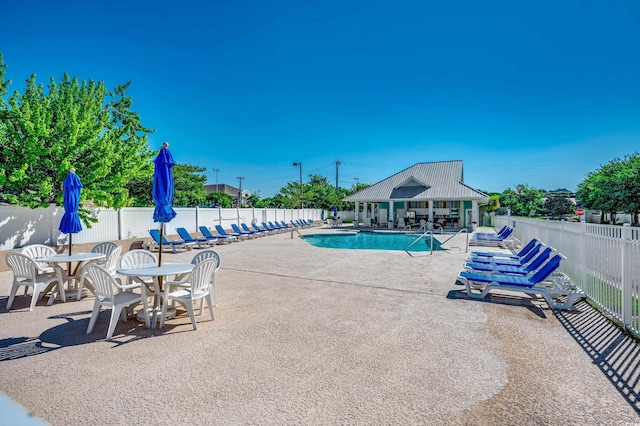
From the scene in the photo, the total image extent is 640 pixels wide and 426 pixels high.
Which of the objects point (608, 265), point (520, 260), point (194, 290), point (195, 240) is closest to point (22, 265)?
point (194, 290)

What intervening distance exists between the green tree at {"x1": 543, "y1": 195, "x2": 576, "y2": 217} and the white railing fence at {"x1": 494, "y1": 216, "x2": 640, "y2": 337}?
63.4 meters

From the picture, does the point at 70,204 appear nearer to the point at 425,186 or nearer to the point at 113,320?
the point at 113,320

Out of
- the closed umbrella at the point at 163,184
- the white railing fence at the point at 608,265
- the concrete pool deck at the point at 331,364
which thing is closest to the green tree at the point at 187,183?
the concrete pool deck at the point at 331,364

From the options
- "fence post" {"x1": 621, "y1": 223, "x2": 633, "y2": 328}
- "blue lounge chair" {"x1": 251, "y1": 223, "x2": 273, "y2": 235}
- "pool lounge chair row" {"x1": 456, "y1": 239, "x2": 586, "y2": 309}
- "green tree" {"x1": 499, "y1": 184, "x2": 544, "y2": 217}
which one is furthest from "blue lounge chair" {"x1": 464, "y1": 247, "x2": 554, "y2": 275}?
"green tree" {"x1": 499, "y1": 184, "x2": 544, "y2": 217}

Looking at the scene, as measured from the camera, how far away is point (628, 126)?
78.0 ft

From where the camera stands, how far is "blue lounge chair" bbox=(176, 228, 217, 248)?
14.9 m

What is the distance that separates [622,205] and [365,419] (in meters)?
24.8

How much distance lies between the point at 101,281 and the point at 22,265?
2.64 m

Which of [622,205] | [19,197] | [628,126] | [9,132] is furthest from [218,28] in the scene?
[628,126]

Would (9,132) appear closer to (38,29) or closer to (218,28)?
(38,29)

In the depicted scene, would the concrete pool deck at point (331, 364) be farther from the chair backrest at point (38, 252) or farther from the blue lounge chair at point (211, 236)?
the blue lounge chair at point (211, 236)

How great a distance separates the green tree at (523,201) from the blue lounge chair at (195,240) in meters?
62.0

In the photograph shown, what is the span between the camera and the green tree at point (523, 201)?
2451 inches

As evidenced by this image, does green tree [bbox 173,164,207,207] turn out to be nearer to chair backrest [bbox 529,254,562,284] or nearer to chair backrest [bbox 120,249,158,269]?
chair backrest [bbox 120,249,158,269]
